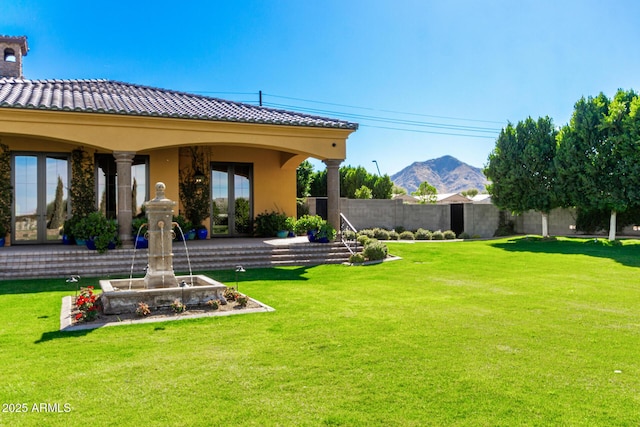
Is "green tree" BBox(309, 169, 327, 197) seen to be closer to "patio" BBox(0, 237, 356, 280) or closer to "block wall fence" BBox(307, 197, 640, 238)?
"block wall fence" BBox(307, 197, 640, 238)

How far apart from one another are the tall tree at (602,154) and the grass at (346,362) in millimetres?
11470

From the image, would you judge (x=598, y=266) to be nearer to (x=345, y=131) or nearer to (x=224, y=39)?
(x=345, y=131)

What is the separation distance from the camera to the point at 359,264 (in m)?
13.3

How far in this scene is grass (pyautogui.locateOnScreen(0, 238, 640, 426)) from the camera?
3.67 metres

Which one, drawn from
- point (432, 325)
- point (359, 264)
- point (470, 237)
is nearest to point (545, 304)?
point (432, 325)

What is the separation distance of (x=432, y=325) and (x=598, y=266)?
876 centimetres

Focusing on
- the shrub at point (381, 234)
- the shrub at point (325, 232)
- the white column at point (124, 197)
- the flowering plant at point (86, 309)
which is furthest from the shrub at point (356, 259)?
the shrub at point (381, 234)

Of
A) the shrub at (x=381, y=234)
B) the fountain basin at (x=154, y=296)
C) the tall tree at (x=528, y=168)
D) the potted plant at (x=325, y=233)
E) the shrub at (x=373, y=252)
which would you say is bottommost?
the fountain basin at (x=154, y=296)

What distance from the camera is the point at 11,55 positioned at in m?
18.8

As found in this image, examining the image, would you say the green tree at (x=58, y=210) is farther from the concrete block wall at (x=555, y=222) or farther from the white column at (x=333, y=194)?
the concrete block wall at (x=555, y=222)

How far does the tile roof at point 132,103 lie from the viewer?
1251 cm

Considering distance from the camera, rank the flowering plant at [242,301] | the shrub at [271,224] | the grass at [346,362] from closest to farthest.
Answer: the grass at [346,362]
the flowering plant at [242,301]
the shrub at [271,224]

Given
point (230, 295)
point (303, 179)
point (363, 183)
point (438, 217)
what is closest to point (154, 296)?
point (230, 295)

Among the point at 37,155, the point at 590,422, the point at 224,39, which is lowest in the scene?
the point at 590,422
